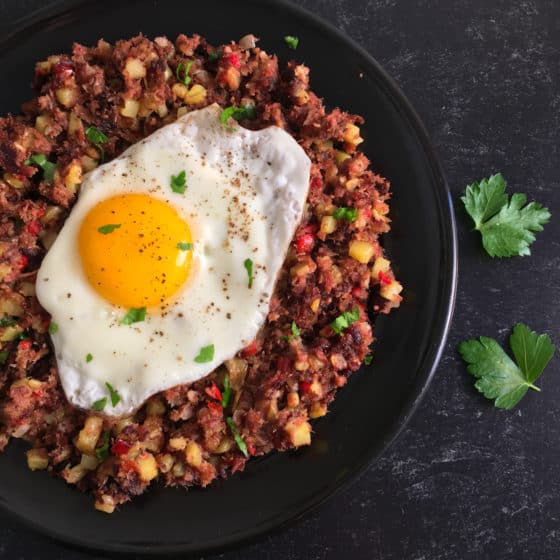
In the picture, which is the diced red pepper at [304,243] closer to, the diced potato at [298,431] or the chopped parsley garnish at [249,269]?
the chopped parsley garnish at [249,269]

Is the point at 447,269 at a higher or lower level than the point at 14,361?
lower

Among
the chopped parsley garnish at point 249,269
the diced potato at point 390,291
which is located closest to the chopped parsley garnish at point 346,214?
the diced potato at point 390,291

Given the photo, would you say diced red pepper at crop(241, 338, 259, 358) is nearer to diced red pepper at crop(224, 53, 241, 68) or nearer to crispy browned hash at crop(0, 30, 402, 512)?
crispy browned hash at crop(0, 30, 402, 512)

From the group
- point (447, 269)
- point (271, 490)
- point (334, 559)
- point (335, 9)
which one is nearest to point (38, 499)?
point (271, 490)

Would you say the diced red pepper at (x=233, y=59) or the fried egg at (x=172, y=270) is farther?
the diced red pepper at (x=233, y=59)

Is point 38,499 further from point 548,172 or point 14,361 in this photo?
point 548,172
